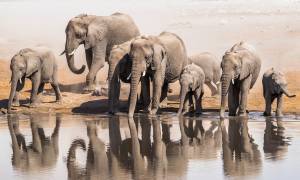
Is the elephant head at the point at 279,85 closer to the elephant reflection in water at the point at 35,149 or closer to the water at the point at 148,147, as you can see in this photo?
the water at the point at 148,147

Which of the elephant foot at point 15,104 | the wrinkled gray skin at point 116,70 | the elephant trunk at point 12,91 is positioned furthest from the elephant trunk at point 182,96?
the elephant foot at point 15,104

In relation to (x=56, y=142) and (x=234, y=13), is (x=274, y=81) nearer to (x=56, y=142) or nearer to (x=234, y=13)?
(x=56, y=142)

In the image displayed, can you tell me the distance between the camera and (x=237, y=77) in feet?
81.7

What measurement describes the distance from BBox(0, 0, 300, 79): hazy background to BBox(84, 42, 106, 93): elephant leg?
6.16 meters

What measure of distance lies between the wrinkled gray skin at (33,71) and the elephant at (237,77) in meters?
5.65

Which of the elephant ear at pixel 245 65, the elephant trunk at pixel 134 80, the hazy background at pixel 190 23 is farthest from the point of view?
the hazy background at pixel 190 23

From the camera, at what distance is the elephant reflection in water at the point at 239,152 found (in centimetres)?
1541

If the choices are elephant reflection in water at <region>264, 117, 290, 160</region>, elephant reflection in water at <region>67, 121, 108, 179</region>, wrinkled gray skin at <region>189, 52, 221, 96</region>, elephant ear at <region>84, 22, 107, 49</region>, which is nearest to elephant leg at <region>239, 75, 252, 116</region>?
elephant reflection in water at <region>264, 117, 290, 160</region>

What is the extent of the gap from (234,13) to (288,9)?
395 cm

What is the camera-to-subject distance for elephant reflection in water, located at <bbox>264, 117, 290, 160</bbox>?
17.3m

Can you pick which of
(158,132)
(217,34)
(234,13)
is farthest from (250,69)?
(234,13)

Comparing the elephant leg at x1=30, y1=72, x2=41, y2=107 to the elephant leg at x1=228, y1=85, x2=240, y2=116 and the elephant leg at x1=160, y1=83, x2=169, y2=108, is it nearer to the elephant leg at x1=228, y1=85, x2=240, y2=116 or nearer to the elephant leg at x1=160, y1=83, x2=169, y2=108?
the elephant leg at x1=160, y1=83, x2=169, y2=108

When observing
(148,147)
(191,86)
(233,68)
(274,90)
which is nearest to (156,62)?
(191,86)

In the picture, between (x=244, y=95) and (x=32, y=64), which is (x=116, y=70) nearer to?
(x=32, y=64)
